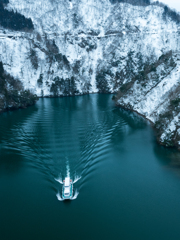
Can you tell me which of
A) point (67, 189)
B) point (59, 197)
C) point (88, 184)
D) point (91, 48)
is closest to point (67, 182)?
point (67, 189)

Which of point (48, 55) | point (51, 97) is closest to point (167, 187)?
point (51, 97)

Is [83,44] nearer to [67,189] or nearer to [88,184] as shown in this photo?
[88,184]

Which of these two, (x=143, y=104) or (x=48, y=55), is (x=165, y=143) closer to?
(x=143, y=104)

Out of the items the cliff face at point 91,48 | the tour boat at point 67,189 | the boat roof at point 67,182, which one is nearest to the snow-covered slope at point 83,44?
the cliff face at point 91,48

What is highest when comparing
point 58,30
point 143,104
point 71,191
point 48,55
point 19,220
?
point 58,30

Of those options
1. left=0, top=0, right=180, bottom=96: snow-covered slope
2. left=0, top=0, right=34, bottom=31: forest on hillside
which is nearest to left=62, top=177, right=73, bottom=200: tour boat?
left=0, top=0, right=180, bottom=96: snow-covered slope

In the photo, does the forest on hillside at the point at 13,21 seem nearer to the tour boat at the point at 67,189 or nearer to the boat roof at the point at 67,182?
the boat roof at the point at 67,182

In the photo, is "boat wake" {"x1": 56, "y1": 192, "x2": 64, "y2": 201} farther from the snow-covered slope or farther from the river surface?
the snow-covered slope
